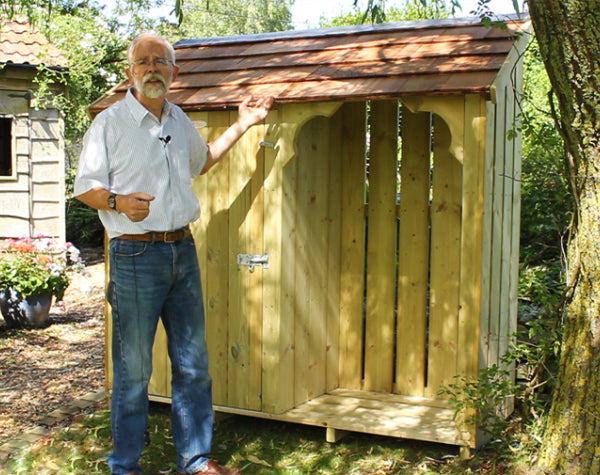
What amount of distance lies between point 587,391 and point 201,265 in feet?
7.49

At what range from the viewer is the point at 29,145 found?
37.3 feet

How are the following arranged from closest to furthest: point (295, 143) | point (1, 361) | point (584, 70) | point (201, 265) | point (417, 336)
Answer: point (584, 70)
point (295, 143)
point (201, 265)
point (417, 336)
point (1, 361)

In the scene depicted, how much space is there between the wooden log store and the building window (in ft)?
23.6

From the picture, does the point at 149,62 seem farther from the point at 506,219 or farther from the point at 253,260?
the point at 506,219

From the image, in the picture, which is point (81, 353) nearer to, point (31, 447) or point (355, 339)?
point (31, 447)

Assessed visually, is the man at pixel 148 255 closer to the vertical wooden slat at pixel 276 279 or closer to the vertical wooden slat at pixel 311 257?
the vertical wooden slat at pixel 276 279

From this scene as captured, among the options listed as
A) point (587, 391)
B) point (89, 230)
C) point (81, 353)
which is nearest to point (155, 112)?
point (587, 391)

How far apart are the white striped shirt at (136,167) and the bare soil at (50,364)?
1.92 meters

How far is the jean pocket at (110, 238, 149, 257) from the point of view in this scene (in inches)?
147

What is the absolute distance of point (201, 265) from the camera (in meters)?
4.69

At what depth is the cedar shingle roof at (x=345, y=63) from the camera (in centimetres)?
407

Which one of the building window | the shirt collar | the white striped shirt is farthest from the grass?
the building window

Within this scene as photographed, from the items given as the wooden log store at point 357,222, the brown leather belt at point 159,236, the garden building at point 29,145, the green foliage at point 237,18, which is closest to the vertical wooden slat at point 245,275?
the wooden log store at point 357,222

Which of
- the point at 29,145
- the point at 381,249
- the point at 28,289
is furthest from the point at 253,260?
the point at 29,145
